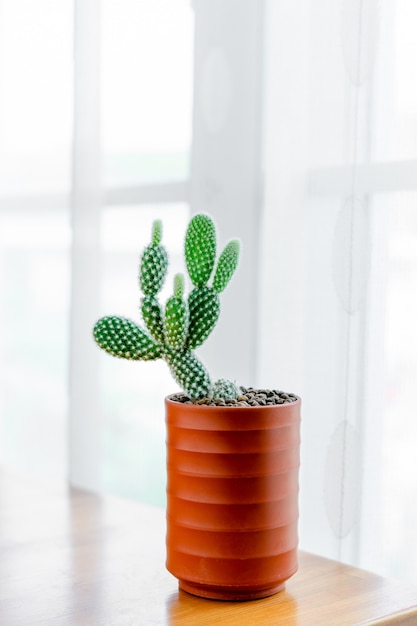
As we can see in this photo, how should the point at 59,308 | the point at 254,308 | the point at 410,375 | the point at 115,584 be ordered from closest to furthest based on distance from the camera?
the point at 115,584, the point at 410,375, the point at 254,308, the point at 59,308

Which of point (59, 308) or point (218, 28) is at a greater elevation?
point (218, 28)

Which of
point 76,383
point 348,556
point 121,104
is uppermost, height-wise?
point 121,104

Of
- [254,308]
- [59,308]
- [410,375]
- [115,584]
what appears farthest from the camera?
[59,308]

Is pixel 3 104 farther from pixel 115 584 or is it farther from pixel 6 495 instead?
pixel 115 584

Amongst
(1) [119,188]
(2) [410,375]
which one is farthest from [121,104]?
(2) [410,375]

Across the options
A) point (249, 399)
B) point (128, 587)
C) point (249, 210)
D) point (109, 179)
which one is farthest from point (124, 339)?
point (109, 179)

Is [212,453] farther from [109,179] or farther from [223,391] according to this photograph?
[109,179]

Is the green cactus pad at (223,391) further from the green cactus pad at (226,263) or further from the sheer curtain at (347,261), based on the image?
the sheer curtain at (347,261)

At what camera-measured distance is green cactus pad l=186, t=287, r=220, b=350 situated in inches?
40.1

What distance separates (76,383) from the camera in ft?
5.99

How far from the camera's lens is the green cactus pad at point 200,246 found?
1014 mm

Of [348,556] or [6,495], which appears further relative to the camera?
[6,495]

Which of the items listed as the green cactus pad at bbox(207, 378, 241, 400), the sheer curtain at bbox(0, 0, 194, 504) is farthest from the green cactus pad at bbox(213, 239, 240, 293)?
the sheer curtain at bbox(0, 0, 194, 504)

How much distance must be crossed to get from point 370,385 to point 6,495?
0.61m
